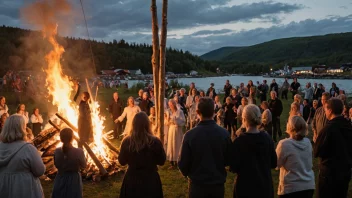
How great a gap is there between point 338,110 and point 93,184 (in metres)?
5.71

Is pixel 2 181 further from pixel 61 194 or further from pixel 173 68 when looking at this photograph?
pixel 173 68

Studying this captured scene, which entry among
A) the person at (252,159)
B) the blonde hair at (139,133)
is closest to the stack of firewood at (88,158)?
the blonde hair at (139,133)

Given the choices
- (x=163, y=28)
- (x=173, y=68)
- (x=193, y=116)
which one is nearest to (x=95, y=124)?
(x=163, y=28)

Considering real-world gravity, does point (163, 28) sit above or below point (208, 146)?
above

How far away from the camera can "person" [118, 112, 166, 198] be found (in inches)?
173

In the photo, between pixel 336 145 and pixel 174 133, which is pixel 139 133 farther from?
pixel 174 133

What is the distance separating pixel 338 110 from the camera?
16.5 feet

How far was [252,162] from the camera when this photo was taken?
4.23m

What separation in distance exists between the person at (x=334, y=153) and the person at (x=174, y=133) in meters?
5.29

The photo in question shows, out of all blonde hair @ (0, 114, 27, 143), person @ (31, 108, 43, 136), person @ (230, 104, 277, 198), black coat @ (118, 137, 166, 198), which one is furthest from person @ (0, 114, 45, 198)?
person @ (31, 108, 43, 136)

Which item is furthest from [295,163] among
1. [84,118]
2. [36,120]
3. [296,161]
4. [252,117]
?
[36,120]

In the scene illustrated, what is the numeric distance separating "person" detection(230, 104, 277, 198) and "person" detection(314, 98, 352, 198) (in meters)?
1.11

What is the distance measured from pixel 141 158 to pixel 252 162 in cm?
134

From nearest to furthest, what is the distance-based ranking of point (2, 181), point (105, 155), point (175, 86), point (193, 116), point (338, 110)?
point (2, 181), point (338, 110), point (105, 155), point (193, 116), point (175, 86)
